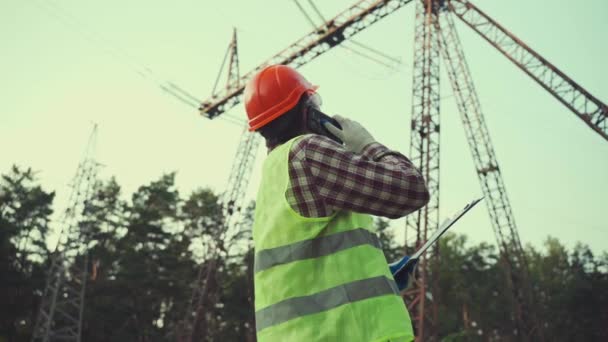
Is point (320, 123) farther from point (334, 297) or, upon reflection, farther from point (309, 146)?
point (334, 297)

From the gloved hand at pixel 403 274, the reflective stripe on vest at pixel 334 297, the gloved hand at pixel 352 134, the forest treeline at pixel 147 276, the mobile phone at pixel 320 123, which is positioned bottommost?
the reflective stripe on vest at pixel 334 297

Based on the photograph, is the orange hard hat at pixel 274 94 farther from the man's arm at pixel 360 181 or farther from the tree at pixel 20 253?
the tree at pixel 20 253

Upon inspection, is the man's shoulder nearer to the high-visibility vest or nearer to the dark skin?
the high-visibility vest

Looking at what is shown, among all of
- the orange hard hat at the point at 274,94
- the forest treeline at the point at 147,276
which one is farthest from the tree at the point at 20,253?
the orange hard hat at the point at 274,94

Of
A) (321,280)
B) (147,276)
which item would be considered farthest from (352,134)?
(147,276)

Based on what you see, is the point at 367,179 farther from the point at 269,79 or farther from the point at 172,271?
the point at 172,271

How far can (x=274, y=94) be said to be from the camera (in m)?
1.80

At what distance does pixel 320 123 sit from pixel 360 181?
0.38 metres

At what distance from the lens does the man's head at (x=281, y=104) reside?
1.76m

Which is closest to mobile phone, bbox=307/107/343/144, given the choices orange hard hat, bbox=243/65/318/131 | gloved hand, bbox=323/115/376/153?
gloved hand, bbox=323/115/376/153

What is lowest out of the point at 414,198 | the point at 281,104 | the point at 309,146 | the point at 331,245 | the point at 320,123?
the point at 331,245

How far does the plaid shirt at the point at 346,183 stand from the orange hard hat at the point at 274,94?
0.37 metres

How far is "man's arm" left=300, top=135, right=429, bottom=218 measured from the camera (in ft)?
4.47

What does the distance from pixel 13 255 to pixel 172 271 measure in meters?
10.8
